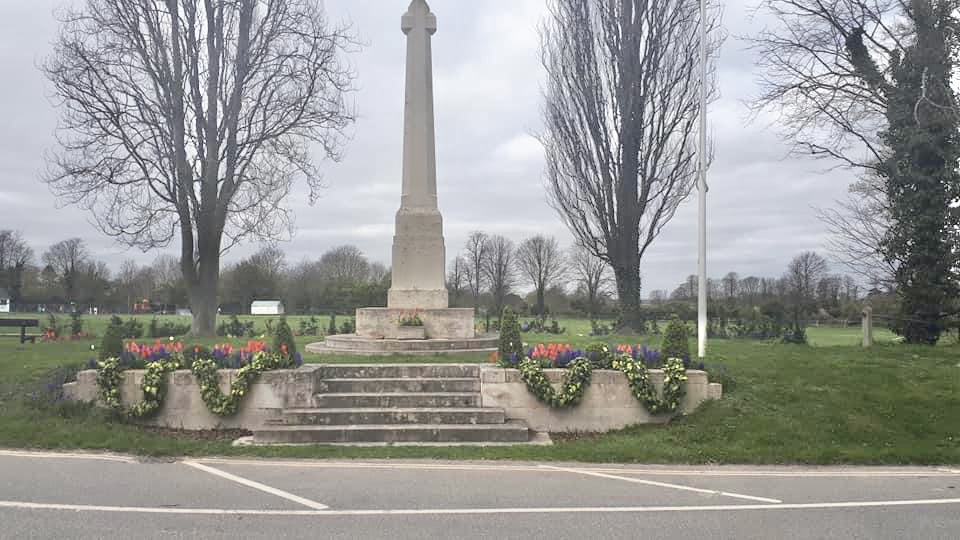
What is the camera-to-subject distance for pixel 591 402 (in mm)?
9859

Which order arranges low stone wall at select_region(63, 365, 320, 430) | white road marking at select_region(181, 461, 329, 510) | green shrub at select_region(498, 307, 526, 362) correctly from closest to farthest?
white road marking at select_region(181, 461, 329, 510) < low stone wall at select_region(63, 365, 320, 430) < green shrub at select_region(498, 307, 526, 362)

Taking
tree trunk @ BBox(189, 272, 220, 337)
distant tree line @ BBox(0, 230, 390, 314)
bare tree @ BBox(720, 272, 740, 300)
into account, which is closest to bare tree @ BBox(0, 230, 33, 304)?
distant tree line @ BBox(0, 230, 390, 314)

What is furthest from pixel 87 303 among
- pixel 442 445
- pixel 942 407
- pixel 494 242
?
pixel 942 407

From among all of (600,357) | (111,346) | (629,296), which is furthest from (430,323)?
(629,296)

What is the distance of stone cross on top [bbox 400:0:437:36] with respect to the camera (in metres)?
16.2

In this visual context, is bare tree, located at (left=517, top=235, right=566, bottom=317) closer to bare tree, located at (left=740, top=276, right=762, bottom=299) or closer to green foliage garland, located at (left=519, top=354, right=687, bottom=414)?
bare tree, located at (left=740, top=276, right=762, bottom=299)

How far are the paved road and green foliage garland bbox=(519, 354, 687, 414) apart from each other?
1828 millimetres

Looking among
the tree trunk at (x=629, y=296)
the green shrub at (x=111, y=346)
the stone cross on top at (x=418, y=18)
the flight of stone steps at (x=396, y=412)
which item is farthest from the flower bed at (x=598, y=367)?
the tree trunk at (x=629, y=296)

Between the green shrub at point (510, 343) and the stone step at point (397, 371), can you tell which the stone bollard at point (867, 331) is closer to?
the green shrub at point (510, 343)

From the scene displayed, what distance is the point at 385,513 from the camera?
5738 mm

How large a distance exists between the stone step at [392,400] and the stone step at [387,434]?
710 mm

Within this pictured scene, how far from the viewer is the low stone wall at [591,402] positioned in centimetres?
980

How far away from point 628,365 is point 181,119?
624 inches

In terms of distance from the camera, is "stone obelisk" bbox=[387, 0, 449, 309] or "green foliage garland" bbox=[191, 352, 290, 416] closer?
"green foliage garland" bbox=[191, 352, 290, 416]
